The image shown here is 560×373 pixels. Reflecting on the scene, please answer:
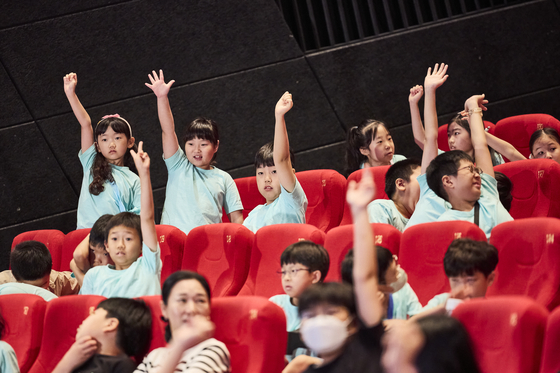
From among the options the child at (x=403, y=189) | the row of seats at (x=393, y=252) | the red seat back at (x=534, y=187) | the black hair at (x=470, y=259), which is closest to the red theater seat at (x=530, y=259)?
the row of seats at (x=393, y=252)

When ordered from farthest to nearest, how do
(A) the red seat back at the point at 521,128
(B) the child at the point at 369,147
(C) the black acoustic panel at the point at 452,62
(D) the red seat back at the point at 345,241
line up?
(C) the black acoustic panel at the point at 452,62
(A) the red seat back at the point at 521,128
(B) the child at the point at 369,147
(D) the red seat back at the point at 345,241

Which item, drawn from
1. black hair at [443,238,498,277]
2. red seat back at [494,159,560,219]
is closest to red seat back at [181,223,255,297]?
black hair at [443,238,498,277]

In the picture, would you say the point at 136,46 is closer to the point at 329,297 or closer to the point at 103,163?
the point at 103,163

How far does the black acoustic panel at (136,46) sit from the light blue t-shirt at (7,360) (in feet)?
6.13

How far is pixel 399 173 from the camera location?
232 centimetres

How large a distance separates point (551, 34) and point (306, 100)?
4.90 feet

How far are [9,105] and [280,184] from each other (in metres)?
1.77

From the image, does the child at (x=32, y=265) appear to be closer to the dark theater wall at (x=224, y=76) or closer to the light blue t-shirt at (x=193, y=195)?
the light blue t-shirt at (x=193, y=195)

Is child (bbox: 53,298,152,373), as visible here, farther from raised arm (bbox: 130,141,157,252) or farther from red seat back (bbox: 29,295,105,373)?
raised arm (bbox: 130,141,157,252)

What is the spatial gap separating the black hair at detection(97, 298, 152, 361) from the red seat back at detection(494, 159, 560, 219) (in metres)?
1.53

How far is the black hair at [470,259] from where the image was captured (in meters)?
1.49

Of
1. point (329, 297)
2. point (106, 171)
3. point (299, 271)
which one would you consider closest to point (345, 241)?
point (299, 271)

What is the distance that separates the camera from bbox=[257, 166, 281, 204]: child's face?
2541 millimetres

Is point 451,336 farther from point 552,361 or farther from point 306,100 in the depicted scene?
point 306,100
